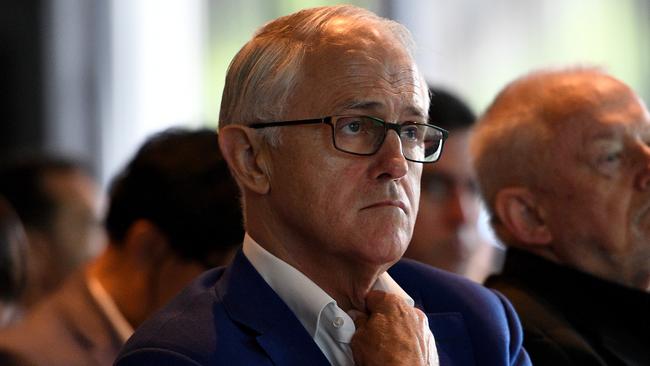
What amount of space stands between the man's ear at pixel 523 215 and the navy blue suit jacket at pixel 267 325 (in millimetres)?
558

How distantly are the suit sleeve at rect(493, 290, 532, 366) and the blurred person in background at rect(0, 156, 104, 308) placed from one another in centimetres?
251

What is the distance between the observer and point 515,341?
85.5 inches

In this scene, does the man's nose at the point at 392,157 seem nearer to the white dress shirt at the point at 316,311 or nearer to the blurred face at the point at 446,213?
the white dress shirt at the point at 316,311

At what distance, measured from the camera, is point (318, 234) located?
1.98m

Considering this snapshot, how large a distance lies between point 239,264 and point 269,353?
20 cm

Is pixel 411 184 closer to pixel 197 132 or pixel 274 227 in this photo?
pixel 274 227

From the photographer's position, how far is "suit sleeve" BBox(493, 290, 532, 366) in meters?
2.15

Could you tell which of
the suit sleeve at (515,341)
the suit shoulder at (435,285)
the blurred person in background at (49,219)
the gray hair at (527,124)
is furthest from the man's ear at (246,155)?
the blurred person in background at (49,219)

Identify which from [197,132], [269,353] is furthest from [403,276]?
[197,132]

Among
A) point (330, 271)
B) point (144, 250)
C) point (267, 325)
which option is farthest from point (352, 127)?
point (144, 250)

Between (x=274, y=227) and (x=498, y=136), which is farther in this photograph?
(x=498, y=136)

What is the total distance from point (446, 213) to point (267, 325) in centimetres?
164

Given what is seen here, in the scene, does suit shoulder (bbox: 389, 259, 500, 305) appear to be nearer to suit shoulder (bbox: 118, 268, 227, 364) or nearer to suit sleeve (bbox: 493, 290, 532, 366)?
suit sleeve (bbox: 493, 290, 532, 366)

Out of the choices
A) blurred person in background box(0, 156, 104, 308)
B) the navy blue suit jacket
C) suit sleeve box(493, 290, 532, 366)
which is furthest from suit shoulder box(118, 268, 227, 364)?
blurred person in background box(0, 156, 104, 308)
